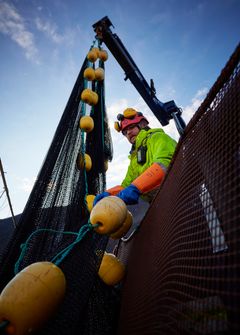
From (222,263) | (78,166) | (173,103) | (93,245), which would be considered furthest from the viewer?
(173,103)

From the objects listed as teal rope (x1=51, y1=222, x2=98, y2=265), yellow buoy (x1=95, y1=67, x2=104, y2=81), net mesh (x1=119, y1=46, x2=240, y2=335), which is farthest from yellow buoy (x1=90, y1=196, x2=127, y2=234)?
yellow buoy (x1=95, y1=67, x2=104, y2=81)

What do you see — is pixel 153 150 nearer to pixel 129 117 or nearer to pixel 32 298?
pixel 129 117

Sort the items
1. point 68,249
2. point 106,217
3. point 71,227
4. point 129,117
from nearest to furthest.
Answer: point 68,249, point 106,217, point 71,227, point 129,117

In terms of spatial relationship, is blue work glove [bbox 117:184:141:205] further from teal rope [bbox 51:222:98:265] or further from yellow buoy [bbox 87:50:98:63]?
yellow buoy [bbox 87:50:98:63]

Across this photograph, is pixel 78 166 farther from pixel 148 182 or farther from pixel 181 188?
pixel 181 188

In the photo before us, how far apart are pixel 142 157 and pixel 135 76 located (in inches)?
134

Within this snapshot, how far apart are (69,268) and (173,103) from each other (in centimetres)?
459

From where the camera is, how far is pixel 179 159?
123cm

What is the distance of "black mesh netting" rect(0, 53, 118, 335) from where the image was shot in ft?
3.94

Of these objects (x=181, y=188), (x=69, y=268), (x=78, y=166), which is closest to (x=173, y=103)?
(x=78, y=166)

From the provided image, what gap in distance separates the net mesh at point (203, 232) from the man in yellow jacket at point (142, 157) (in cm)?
72

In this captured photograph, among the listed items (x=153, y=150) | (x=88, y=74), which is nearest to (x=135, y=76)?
(x=88, y=74)

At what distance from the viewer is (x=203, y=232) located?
954 mm

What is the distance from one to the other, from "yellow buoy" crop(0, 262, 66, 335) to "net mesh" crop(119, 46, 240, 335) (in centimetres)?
55
